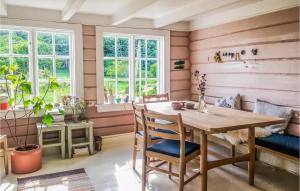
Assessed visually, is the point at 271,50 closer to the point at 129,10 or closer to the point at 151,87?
the point at 129,10

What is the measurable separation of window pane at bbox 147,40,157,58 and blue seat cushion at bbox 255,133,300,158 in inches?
102

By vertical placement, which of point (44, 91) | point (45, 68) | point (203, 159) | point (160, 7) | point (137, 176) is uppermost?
point (160, 7)

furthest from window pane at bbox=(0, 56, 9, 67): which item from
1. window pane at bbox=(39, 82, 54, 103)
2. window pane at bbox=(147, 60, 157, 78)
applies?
window pane at bbox=(147, 60, 157, 78)

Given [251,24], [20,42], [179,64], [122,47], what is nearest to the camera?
[251,24]

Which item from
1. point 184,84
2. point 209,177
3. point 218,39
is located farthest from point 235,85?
point 209,177

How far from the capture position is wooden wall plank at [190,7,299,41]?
3.38 m

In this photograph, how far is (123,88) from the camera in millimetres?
4914

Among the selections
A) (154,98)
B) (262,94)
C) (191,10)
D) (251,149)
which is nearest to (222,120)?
(251,149)

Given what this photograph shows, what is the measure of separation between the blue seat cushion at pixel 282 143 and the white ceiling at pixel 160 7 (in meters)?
1.63

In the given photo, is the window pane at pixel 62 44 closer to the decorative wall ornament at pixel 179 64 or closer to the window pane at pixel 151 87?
the window pane at pixel 151 87

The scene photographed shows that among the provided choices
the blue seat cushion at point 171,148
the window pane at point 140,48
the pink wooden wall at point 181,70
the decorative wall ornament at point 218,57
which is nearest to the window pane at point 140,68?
the window pane at point 140,48

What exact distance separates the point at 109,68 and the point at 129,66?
38cm

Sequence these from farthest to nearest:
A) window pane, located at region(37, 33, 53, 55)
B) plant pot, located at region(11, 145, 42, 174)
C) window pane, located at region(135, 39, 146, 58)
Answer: window pane, located at region(135, 39, 146, 58) → window pane, located at region(37, 33, 53, 55) → plant pot, located at region(11, 145, 42, 174)

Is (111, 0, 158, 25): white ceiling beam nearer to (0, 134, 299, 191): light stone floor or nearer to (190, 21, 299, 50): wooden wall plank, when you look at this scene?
(190, 21, 299, 50): wooden wall plank
